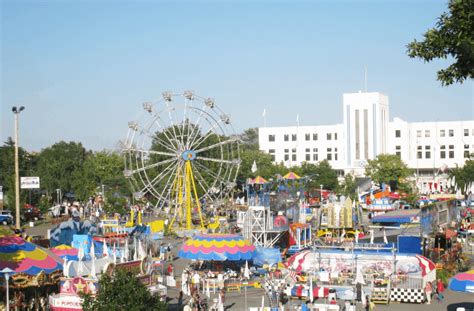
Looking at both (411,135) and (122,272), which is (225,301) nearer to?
(122,272)

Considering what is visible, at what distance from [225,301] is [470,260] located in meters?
16.6

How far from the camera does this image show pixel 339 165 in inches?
4579

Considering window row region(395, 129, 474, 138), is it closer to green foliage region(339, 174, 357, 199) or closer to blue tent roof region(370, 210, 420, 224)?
green foliage region(339, 174, 357, 199)

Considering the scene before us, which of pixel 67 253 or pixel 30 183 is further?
pixel 30 183

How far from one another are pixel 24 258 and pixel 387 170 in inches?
2978

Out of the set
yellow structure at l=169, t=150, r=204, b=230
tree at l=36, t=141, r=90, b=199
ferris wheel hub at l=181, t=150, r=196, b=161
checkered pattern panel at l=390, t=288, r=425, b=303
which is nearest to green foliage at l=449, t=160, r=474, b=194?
yellow structure at l=169, t=150, r=204, b=230

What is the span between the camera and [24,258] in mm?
26656

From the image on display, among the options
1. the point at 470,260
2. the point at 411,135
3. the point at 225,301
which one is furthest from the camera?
the point at 411,135

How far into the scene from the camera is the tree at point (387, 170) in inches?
3834

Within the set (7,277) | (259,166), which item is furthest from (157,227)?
(259,166)

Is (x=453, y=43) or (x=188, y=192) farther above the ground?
(x=453, y=43)

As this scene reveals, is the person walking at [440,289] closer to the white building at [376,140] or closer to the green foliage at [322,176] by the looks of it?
the green foliage at [322,176]

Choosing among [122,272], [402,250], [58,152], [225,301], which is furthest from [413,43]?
[58,152]

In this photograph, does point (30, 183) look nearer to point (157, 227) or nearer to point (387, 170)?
point (157, 227)
